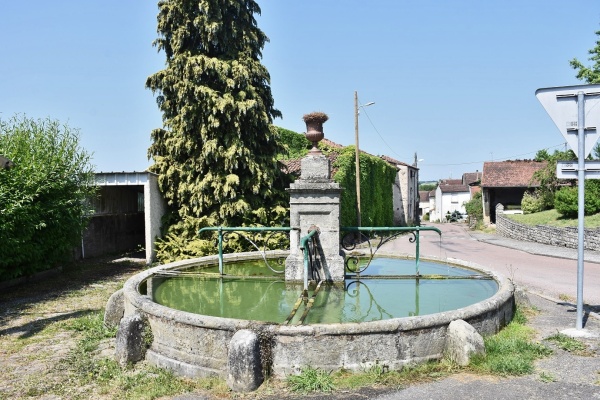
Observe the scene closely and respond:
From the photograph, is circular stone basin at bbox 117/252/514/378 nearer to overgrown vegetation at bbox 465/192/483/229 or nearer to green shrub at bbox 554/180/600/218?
green shrub at bbox 554/180/600/218

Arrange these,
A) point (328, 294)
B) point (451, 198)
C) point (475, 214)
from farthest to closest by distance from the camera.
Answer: point (451, 198) < point (475, 214) < point (328, 294)

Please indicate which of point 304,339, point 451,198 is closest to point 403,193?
point 304,339

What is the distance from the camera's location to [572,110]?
552 centimetres

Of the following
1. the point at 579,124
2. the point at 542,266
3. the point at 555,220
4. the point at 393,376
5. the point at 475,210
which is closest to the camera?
the point at 393,376

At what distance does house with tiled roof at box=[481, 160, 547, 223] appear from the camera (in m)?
33.6

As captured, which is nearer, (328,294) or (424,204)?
(328,294)

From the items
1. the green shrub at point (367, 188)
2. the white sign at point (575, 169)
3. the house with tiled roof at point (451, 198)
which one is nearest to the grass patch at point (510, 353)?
the white sign at point (575, 169)

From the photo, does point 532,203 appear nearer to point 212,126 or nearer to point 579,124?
point 212,126

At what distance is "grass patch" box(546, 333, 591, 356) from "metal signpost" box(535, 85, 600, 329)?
0.49 meters

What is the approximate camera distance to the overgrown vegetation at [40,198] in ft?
31.3

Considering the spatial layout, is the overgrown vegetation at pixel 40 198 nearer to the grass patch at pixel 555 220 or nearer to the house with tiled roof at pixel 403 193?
the grass patch at pixel 555 220

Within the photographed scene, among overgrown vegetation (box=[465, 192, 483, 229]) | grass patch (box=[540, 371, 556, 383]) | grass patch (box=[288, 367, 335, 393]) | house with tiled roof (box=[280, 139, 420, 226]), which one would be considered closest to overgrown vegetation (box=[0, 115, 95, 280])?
grass patch (box=[288, 367, 335, 393])

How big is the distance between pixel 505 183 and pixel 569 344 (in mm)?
31521

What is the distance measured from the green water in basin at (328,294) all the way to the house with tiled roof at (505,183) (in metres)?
28.3
